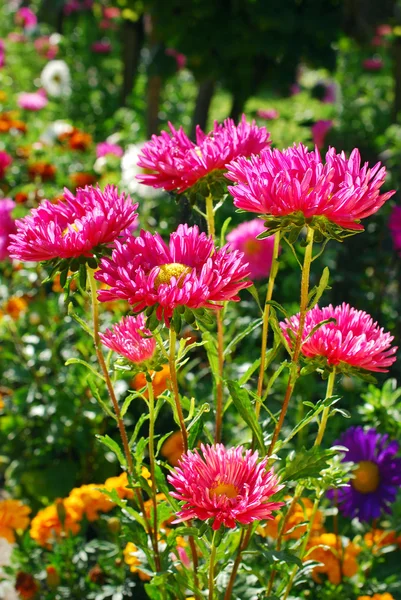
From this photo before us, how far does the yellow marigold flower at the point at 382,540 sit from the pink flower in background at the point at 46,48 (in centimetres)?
652

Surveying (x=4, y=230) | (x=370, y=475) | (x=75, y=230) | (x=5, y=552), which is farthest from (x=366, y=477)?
(x=4, y=230)

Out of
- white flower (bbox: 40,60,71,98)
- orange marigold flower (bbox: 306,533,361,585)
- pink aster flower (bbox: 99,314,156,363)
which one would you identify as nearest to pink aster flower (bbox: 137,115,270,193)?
pink aster flower (bbox: 99,314,156,363)

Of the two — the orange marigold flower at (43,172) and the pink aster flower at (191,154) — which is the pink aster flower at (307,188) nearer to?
the pink aster flower at (191,154)

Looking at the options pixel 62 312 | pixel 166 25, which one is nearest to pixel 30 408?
pixel 62 312

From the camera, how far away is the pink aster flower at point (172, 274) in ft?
2.86

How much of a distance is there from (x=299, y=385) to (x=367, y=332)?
33.9 inches

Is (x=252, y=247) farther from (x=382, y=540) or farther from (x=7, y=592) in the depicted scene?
(x=7, y=592)

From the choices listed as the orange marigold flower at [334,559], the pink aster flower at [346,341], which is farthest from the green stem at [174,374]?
the orange marigold flower at [334,559]

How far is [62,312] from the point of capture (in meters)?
2.59

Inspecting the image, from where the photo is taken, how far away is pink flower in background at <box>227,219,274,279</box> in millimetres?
2223

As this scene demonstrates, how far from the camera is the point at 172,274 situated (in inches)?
36.5

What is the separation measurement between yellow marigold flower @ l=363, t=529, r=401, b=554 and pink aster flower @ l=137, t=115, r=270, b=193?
93 centimetres

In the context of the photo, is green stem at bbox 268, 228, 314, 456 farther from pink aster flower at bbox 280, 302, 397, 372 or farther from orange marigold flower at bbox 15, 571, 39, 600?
orange marigold flower at bbox 15, 571, 39, 600

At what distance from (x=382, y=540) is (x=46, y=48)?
22.3 feet
